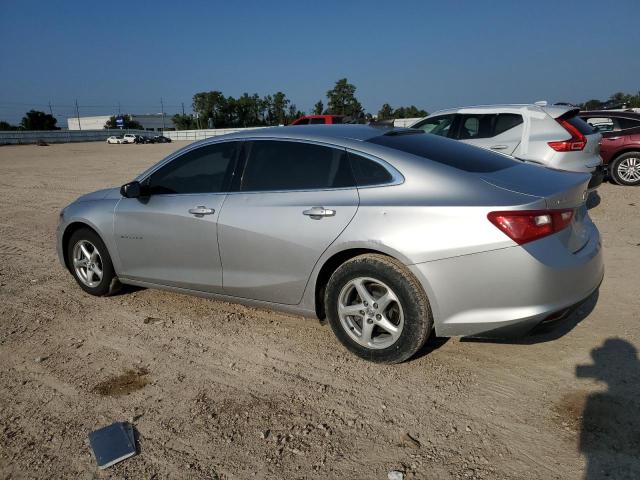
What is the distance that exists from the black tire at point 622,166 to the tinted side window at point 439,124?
4.13 metres

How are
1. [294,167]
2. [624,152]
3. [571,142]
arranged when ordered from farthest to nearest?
[624,152] → [571,142] → [294,167]

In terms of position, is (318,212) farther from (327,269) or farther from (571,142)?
(571,142)

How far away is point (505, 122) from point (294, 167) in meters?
5.27

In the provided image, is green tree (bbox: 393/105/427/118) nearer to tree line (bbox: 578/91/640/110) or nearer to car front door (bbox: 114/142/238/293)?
tree line (bbox: 578/91/640/110)

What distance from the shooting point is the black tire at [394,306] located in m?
3.06

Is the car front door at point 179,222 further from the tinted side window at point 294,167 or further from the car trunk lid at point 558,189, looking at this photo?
the car trunk lid at point 558,189

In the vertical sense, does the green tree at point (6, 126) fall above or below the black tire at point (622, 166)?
above

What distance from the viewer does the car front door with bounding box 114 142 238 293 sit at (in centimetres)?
391

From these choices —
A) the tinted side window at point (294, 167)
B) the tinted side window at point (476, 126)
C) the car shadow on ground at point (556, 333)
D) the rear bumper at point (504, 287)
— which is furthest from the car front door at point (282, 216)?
the tinted side window at point (476, 126)

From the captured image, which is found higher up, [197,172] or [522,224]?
[197,172]

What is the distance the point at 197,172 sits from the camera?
414cm

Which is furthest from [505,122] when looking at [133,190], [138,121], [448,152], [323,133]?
[138,121]

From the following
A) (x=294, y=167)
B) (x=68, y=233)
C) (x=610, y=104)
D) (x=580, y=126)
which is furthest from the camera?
(x=610, y=104)

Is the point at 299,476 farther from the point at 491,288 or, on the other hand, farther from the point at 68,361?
the point at 68,361
